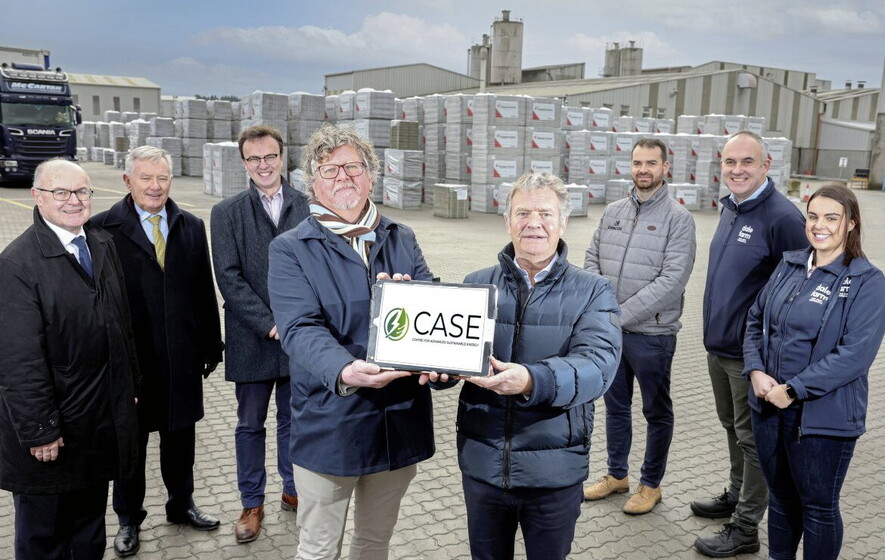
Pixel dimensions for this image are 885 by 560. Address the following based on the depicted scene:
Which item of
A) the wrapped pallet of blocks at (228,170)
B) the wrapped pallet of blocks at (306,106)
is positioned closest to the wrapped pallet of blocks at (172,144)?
the wrapped pallet of blocks at (228,170)

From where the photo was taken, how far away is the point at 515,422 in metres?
2.35

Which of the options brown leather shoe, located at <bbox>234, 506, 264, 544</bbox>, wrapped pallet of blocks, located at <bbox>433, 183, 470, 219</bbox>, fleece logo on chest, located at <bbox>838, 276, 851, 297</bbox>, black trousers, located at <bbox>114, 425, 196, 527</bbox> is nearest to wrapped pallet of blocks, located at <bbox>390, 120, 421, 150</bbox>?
wrapped pallet of blocks, located at <bbox>433, 183, 470, 219</bbox>

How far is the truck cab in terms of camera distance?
2066 centimetres

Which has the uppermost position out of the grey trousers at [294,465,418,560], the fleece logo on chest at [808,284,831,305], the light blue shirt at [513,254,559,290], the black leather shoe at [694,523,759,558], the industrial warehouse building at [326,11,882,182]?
the industrial warehouse building at [326,11,882,182]

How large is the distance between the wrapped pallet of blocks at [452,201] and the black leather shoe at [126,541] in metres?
14.5

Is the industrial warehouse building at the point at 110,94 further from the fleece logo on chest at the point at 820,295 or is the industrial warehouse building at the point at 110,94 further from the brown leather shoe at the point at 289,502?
the fleece logo on chest at the point at 820,295

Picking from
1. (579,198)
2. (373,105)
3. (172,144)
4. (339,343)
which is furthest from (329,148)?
(172,144)

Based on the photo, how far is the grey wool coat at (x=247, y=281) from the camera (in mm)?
3656

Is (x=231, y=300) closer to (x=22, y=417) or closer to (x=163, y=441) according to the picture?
(x=163, y=441)

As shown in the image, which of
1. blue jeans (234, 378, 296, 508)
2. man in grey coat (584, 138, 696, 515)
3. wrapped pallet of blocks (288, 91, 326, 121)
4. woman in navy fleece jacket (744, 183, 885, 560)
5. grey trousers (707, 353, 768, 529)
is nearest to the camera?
woman in navy fleece jacket (744, 183, 885, 560)

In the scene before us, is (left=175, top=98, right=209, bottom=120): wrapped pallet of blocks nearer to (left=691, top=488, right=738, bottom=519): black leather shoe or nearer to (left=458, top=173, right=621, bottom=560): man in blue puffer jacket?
(left=691, top=488, right=738, bottom=519): black leather shoe

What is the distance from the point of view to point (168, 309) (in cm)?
354

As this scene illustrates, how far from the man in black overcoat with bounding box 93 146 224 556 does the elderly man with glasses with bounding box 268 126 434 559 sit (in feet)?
4.16

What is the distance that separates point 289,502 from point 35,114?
71.7 ft
